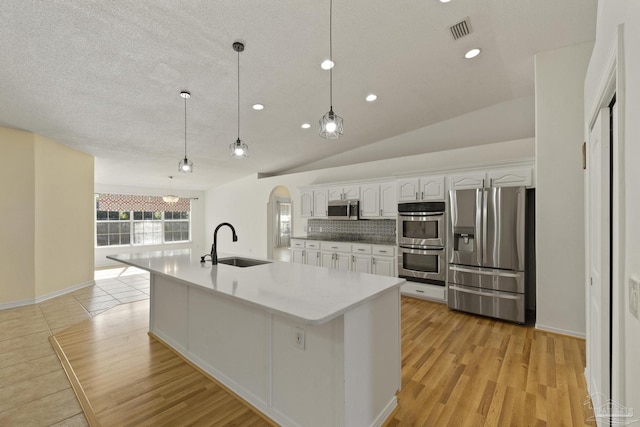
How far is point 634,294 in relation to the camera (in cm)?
88

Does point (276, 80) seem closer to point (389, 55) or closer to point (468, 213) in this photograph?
point (389, 55)

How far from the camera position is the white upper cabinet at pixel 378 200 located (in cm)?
475

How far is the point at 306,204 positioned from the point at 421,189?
2.68 m

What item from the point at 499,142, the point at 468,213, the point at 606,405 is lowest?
the point at 606,405

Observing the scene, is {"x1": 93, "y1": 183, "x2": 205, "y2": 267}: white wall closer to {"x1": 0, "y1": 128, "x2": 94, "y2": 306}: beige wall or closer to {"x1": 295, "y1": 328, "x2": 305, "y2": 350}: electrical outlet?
{"x1": 0, "y1": 128, "x2": 94, "y2": 306}: beige wall

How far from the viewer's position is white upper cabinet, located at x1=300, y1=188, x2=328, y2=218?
579 centimetres

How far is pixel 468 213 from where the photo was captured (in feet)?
11.7

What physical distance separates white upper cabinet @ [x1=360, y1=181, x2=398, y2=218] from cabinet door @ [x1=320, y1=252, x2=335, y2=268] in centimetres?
96

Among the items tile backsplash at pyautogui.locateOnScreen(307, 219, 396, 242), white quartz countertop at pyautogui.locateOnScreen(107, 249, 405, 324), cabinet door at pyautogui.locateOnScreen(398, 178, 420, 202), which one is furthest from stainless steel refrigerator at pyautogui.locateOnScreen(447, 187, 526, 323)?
white quartz countertop at pyautogui.locateOnScreen(107, 249, 405, 324)

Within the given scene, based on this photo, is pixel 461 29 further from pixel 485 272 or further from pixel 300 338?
pixel 300 338

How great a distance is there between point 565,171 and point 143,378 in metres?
4.55

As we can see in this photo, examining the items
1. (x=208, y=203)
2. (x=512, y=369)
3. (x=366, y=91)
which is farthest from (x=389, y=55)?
(x=208, y=203)

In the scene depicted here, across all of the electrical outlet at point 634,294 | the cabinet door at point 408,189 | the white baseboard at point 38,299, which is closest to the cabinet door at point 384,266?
the cabinet door at point 408,189

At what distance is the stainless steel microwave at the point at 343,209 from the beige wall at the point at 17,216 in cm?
482
